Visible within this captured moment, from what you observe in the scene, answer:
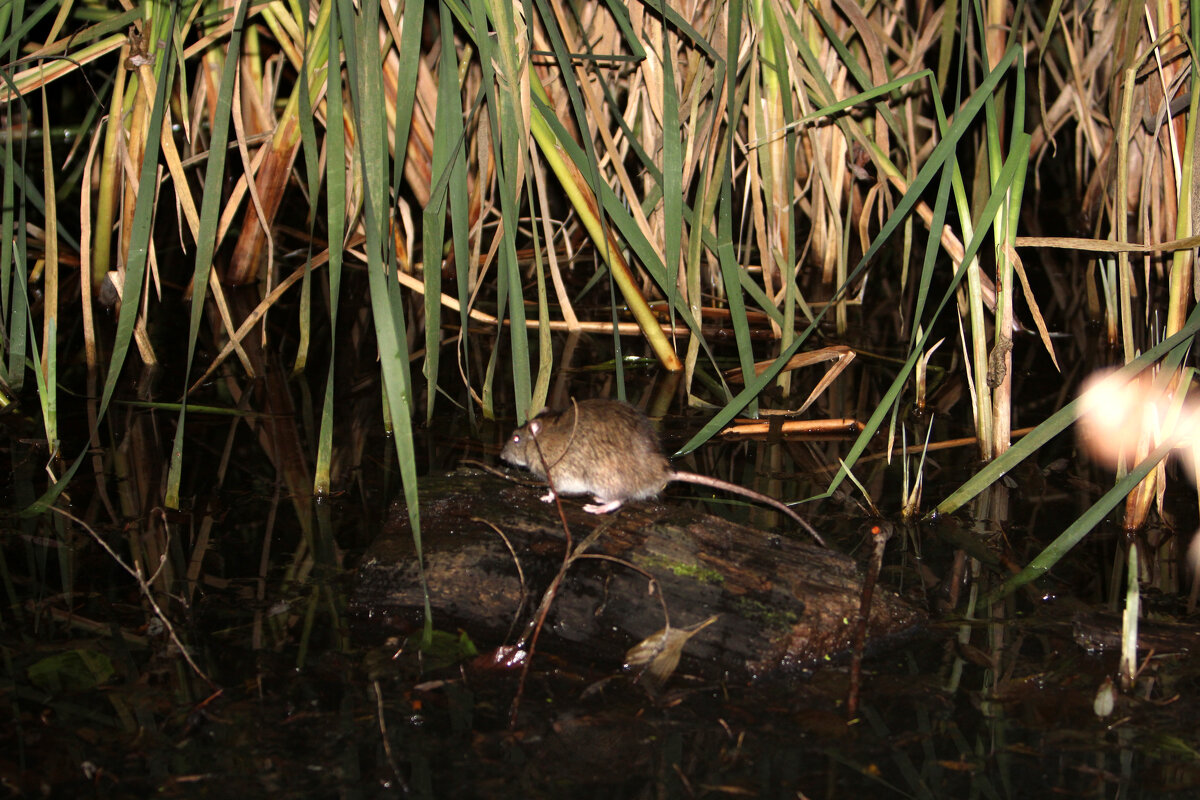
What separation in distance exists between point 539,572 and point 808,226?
4464mm

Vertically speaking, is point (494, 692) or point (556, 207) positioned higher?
point (556, 207)

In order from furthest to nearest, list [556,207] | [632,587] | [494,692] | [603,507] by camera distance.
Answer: [556,207] < [603,507] < [632,587] < [494,692]

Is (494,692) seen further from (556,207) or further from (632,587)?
(556,207)

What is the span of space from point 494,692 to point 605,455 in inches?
35.7

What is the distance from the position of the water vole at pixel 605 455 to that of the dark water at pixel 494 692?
59 cm

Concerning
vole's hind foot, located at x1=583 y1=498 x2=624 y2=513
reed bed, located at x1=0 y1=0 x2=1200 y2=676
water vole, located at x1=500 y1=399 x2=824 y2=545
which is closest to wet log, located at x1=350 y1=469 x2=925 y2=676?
vole's hind foot, located at x1=583 y1=498 x2=624 y2=513

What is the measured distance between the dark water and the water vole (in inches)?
23.2

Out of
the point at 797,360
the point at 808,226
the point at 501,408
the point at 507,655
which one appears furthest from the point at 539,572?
the point at 808,226

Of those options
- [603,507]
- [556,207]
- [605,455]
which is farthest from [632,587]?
[556,207]

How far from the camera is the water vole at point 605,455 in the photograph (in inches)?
127

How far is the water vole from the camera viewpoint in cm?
323

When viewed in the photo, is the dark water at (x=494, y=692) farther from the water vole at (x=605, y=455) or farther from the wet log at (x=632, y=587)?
the water vole at (x=605, y=455)

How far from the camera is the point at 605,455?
323 centimetres

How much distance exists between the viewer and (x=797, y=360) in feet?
15.5
